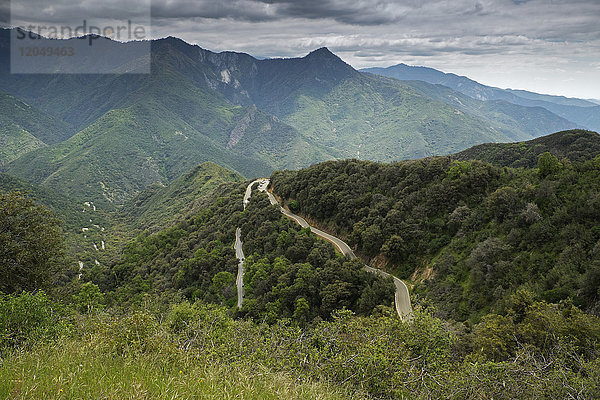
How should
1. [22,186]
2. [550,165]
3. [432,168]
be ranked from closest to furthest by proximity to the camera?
[550,165] → [432,168] → [22,186]

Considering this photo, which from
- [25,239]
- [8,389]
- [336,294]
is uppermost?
[8,389]

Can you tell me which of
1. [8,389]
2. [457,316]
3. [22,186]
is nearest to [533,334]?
[457,316]

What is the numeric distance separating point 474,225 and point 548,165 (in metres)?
8.39

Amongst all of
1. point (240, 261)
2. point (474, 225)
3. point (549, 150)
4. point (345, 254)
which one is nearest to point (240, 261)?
point (240, 261)

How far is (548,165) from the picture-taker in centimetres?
3083

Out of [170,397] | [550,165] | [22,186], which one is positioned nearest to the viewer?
[170,397]

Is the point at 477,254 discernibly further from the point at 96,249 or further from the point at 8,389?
the point at 96,249

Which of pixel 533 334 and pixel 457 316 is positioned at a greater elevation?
pixel 533 334

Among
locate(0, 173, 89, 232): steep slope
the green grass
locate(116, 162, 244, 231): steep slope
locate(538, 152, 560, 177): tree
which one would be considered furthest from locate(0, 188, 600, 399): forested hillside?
locate(0, 173, 89, 232): steep slope

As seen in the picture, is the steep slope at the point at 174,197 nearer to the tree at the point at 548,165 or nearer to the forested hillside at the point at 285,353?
the tree at the point at 548,165

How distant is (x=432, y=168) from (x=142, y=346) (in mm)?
36336

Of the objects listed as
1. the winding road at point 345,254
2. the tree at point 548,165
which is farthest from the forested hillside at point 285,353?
the tree at point 548,165

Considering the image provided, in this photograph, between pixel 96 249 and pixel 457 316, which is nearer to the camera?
pixel 457 316

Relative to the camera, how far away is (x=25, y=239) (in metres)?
Result: 18.7
